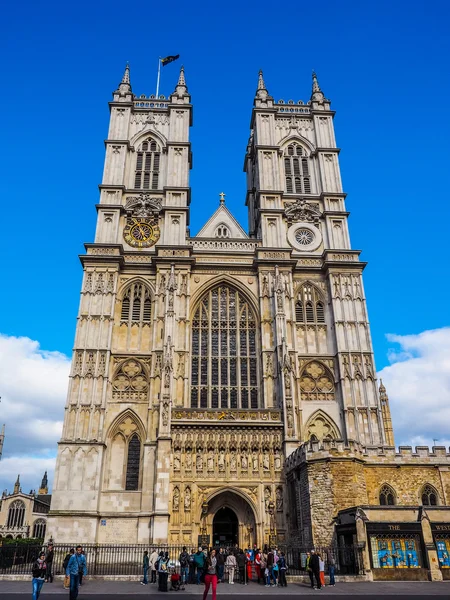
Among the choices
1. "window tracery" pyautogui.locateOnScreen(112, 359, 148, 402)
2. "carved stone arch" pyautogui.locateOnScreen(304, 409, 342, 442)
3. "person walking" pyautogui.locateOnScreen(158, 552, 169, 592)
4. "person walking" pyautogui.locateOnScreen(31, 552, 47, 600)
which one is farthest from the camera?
"window tracery" pyautogui.locateOnScreen(112, 359, 148, 402)

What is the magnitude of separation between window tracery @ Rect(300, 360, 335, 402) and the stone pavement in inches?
539

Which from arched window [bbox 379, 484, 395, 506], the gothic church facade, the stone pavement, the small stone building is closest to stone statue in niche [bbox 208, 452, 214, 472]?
the gothic church facade

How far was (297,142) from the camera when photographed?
131 feet

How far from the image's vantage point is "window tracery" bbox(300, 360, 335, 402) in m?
30.8

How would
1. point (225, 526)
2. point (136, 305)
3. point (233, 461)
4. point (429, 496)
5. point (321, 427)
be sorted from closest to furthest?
point (429, 496) → point (233, 461) → point (225, 526) → point (321, 427) → point (136, 305)

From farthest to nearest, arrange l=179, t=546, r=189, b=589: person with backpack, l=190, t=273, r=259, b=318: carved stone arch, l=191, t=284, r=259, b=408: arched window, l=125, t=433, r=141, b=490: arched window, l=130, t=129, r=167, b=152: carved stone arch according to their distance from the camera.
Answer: l=130, t=129, r=167, b=152: carved stone arch → l=190, t=273, r=259, b=318: carved stone arch → l=191, t=284, r=259, b=408: arched window → l=125, t=433, r=141, b=490: arched window → l=179, t=546, r=189, b=589: person with backpack

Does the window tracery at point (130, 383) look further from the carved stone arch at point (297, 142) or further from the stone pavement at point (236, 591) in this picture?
the carved stone arch at point (297, 142)

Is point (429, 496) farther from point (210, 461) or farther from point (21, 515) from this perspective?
point (21, 515)

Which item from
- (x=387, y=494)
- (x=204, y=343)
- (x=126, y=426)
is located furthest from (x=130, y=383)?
(x=387, y=494)

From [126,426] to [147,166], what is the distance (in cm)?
1972

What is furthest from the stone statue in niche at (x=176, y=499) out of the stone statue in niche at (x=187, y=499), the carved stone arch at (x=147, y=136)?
the carved stone arch at (x=147, y=136)

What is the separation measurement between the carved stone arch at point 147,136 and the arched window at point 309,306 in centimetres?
1566

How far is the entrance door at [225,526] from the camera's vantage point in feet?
91.7

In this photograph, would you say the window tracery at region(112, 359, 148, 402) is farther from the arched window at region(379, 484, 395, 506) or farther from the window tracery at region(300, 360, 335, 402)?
the arched window at region(379, 484, 395, 506)
